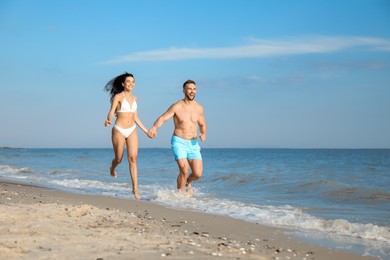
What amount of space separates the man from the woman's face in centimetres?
87

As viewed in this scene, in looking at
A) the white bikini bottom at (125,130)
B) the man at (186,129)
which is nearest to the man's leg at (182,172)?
the man at (186,129)

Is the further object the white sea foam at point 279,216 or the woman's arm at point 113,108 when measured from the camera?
the woman's arm at point 113,108

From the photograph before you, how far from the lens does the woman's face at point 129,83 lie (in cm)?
927

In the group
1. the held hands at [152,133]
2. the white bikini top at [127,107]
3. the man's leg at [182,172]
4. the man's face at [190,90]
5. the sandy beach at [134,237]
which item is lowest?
the sandy beach at [134,237]

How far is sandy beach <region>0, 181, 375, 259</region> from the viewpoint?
444 cm

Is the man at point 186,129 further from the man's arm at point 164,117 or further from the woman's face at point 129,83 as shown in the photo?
the woman's face at point 129,83

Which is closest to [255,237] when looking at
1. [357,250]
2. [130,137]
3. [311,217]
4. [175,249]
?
[357,250]

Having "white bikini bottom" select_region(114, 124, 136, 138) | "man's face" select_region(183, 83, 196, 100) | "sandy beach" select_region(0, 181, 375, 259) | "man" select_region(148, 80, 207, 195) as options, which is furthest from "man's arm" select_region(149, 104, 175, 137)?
"sandy beach" select_region(0, 181, 375, 259)

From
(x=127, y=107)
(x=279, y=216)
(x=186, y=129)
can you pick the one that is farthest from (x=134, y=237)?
(x=186, y=129)

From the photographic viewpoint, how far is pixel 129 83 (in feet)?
30.5

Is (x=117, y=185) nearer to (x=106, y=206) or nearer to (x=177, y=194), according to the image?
(x=177, y=194)

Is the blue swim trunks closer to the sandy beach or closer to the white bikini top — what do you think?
the white bikini top

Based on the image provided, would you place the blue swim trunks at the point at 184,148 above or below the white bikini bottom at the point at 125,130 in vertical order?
below

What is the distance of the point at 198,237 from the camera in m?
5.39
